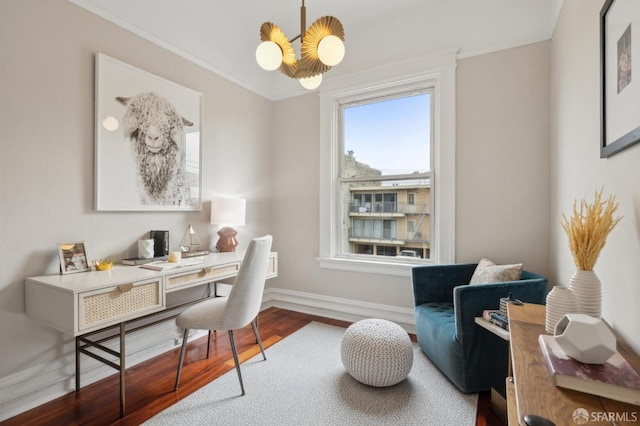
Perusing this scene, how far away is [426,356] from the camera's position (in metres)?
2.41

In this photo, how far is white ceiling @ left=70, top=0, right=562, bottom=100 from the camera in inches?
96.3

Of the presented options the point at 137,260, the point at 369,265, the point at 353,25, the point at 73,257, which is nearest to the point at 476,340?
the point at 369,265

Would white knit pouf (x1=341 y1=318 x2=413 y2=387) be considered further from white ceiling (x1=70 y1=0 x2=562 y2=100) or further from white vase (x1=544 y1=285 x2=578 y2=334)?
white ceiling (x1=70 y1=0 x2=562 y2=100)

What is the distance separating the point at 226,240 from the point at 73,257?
1.18m

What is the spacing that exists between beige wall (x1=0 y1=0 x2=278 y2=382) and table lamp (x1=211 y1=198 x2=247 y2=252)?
53 cm

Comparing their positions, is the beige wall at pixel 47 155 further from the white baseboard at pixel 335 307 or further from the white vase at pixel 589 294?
the white vase at pixel 589 294

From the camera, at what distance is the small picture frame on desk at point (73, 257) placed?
188cm

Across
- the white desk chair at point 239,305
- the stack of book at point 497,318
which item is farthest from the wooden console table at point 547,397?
the white desk chair at point 239,305

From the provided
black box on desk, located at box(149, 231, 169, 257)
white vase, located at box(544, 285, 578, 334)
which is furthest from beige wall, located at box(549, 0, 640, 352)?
black box on desk, located at box(149, 231, 169, 257)

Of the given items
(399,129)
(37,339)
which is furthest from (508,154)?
(37,339)

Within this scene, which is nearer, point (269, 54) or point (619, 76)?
point (619, 76)

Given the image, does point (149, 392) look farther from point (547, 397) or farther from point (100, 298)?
point (547, 397)

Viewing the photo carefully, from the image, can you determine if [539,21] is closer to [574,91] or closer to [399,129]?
[574,91]

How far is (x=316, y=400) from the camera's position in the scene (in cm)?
188
